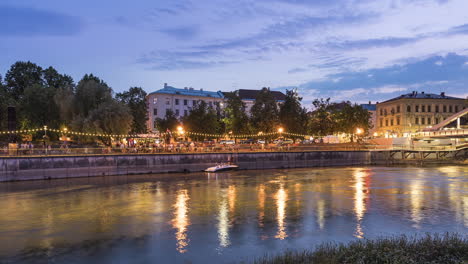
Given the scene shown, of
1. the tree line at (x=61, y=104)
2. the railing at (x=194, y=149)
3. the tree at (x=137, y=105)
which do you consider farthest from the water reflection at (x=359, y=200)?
the tree at (x=137, y=105)

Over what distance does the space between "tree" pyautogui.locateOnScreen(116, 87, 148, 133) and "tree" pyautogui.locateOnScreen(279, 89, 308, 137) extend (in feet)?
107

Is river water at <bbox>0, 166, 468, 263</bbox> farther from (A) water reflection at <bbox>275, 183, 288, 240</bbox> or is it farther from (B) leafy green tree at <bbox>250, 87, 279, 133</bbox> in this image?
(B) leafy green tree at <bbox>250, 87, 279, 133</bbox>

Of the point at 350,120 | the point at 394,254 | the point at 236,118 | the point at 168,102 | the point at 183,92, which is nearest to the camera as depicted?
the point at 394,254

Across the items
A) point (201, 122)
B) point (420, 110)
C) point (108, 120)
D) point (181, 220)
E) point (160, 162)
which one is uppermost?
point (420, 110)

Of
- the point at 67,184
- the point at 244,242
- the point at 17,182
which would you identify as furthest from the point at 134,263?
the point at 17,182

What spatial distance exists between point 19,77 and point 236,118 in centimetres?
4884

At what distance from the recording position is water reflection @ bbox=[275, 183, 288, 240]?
22703mm

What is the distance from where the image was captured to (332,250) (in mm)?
14398

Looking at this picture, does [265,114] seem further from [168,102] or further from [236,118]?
[168,102]

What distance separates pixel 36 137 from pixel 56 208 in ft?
163

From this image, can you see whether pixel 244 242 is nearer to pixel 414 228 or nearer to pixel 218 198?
pixel 414 228

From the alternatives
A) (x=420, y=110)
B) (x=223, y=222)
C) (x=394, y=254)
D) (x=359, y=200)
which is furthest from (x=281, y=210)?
(x=420, y=110)

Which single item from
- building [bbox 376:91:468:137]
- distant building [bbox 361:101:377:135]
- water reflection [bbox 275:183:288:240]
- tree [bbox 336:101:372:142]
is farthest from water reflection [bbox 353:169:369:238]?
distant building [bbox 361:101:377:135]

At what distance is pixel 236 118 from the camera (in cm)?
9125
